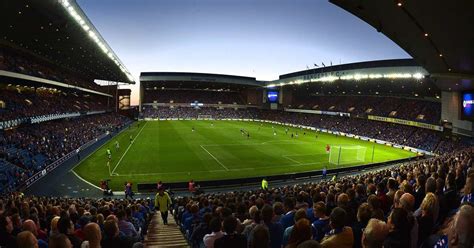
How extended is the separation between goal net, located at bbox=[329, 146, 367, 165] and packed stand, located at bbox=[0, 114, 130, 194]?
29.4 meters

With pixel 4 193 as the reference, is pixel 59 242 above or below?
above

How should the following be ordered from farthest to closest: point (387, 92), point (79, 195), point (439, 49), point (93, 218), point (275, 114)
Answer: point (275, 114) < point (387, 92) < point (79, 195) < point (439, 49) < point (93, 218)

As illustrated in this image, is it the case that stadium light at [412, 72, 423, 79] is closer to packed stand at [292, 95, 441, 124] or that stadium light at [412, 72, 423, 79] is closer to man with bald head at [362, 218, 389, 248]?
packed stand at [292, 95, 441, 124]

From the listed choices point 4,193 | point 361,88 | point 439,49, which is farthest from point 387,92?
point 4,193

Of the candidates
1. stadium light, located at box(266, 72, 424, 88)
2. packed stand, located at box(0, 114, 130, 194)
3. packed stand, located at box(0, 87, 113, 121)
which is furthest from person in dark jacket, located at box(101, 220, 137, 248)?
stadium light, located at box(266, 72, 424, 88)

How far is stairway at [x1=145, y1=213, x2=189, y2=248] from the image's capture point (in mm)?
9516

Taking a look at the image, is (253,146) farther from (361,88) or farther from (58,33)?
(361,88)

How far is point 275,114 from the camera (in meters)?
104

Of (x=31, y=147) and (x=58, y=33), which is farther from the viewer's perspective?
(x=58, y=33)

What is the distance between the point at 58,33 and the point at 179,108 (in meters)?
74.9

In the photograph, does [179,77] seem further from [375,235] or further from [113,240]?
[375,235]

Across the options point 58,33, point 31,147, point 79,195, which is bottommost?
point 79,195

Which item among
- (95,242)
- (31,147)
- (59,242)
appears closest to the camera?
(59,242)

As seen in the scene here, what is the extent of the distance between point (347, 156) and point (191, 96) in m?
82.0
